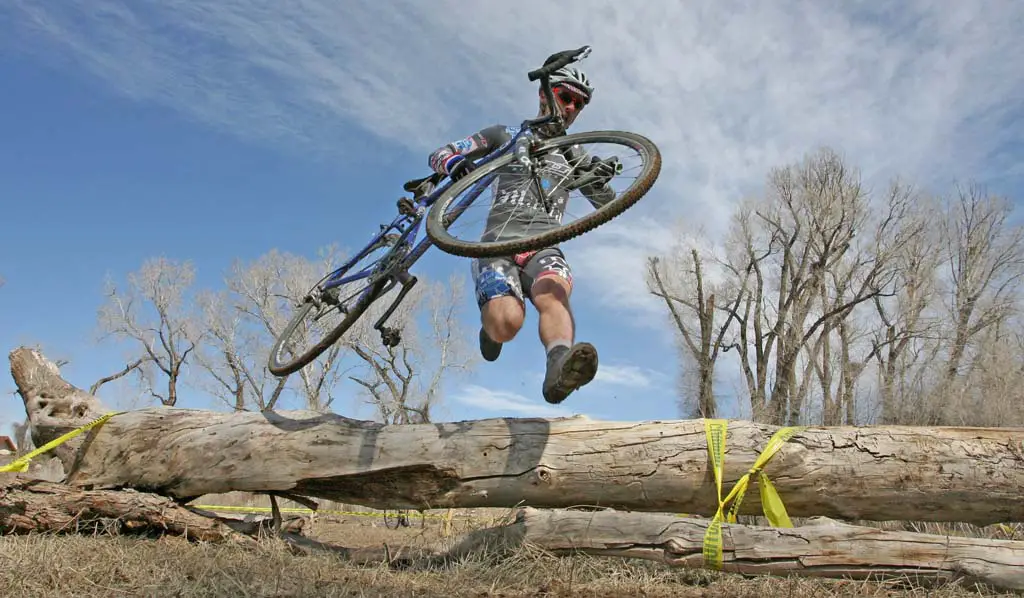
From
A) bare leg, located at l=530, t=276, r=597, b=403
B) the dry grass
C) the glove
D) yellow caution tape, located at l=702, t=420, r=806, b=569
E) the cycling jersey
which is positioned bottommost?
the dry grass

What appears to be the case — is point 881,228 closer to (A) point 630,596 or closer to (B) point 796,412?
(B) point 796,412

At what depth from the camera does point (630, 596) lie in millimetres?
2982

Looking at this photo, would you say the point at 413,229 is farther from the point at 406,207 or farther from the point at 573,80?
the point at 573,80

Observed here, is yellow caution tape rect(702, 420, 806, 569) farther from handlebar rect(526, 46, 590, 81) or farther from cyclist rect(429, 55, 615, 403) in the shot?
handlebar rect(526, 46, 590, 81)

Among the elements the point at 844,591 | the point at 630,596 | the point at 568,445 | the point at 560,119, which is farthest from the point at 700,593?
the point at 560,119

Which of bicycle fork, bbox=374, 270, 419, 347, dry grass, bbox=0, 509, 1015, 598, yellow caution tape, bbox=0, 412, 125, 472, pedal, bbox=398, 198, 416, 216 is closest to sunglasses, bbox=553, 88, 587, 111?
pedal, bbox=398, 198, 416, 216

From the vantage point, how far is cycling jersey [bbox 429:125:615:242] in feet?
12.2

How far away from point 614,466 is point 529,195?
168 cm

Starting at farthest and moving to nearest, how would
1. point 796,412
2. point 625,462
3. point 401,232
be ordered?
point 796,412, point 401,232, point 625,462

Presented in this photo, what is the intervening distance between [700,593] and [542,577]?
79cm

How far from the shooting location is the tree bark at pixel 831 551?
10.6ft

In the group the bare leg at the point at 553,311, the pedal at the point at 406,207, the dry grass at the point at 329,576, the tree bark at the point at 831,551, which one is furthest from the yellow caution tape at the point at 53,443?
the tree bark at the point at 831,551

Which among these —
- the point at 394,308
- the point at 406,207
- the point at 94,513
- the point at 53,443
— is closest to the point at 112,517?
the point at 94,513

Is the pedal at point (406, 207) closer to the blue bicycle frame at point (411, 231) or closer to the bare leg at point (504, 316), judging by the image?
the blue bicycle frame at point (411, 231)
